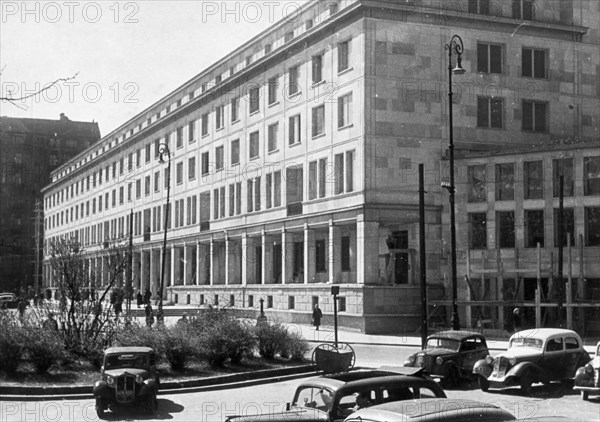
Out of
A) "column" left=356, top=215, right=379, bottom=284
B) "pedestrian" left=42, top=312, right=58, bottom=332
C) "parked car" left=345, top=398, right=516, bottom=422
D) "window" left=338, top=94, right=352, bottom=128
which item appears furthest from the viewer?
"window" left=338, top=94, right=352, bottom=128

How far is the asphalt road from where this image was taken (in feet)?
59.4

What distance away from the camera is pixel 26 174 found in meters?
131

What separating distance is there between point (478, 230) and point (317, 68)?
15122mm

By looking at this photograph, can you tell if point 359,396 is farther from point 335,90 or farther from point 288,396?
point 335,90

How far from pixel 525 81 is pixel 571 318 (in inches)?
718

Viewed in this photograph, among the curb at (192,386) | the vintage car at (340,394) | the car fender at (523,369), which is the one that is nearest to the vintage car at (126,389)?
the curb at (192,386)

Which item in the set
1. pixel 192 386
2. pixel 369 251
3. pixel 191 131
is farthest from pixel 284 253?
pixel 192 386

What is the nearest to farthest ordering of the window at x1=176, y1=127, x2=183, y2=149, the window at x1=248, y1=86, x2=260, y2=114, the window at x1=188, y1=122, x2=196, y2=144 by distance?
the window at x1=248, y1=86, x2=260, y2=114
the window at x1=188, y1=122, x2=196, y2=144
the window at x1=176, y1=127, x2=183, y2=149

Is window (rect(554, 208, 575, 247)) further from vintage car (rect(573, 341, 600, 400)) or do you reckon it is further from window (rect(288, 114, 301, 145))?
vintage car (rect(573, 341, 600, 400))

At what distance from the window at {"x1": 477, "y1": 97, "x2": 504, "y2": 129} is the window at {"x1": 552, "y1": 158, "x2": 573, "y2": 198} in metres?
8.31

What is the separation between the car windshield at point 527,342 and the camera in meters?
21.7

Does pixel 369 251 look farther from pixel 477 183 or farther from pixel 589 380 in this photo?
pixel 589 380

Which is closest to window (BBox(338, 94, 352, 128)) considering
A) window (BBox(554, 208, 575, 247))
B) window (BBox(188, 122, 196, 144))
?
window (BBox(554, 208, 575, 247))

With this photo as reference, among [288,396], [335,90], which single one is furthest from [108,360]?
[335,90]
